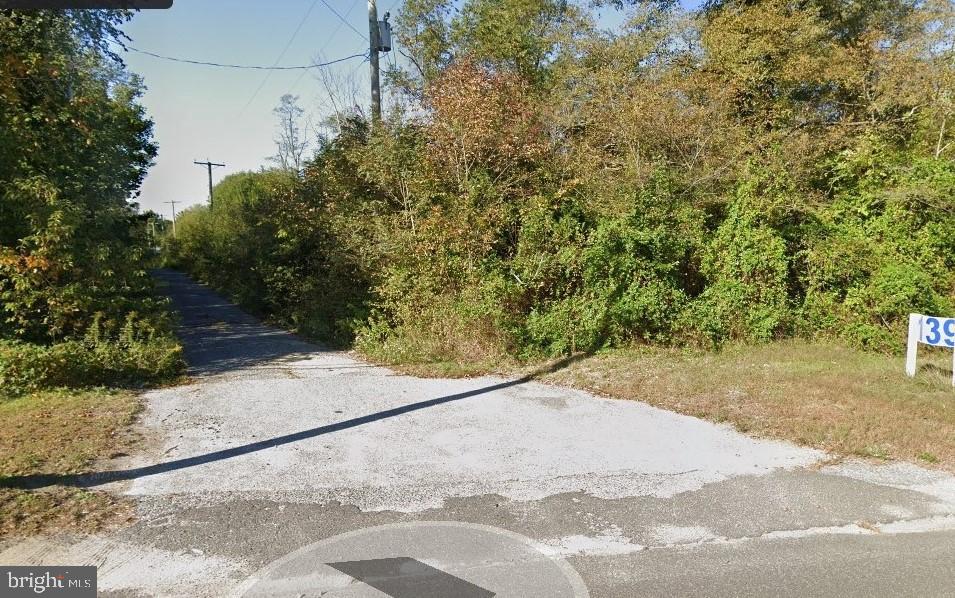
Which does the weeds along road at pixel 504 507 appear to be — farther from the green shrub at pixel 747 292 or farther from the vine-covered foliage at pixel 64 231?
the green shrub at pixel 747 292

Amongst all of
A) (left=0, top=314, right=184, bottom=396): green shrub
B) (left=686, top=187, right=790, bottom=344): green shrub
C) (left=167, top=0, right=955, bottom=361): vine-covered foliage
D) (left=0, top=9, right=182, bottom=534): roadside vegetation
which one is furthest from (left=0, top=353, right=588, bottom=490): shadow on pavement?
(left=686, top=187, right=790, bottom=344): green shrub

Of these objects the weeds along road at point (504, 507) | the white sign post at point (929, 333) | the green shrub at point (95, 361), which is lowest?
the weeds along road at point (504, 507)

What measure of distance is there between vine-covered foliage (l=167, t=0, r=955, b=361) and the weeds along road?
3.24 meters

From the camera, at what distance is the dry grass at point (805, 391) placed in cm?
564

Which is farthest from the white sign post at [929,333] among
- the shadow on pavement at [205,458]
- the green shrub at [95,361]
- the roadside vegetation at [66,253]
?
the green shrub at [95,361]

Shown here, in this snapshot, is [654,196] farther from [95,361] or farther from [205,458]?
[95,361]

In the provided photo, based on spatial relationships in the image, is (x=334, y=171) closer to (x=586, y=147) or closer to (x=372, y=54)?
(x=372, y=54)

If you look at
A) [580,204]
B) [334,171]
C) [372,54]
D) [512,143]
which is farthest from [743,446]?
[372,54]

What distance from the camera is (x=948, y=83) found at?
1141 centimetres

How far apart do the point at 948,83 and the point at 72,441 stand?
15.7 m

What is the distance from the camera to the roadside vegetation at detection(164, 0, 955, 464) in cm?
916

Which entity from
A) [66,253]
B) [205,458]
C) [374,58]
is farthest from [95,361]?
[374,58]

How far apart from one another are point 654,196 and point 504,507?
7.30 m

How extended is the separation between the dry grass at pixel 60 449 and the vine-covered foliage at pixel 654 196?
459cm
